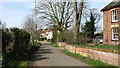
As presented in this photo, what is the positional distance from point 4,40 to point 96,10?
35.9m

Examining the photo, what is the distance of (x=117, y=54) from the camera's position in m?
8.19

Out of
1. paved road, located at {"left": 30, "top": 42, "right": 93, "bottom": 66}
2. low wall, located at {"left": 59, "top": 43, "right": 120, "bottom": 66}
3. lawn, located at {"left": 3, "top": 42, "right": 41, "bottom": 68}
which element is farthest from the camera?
paved road, located at {"left": 30, "top": 42, "right": 93, "bottom": 66}

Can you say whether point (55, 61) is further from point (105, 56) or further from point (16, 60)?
point (105, 56)

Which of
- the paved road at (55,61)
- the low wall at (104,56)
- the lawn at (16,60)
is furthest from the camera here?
the paved road at (55,61)

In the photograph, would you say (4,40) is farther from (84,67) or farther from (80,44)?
(80,44)

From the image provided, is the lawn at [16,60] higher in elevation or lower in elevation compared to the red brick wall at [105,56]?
lower

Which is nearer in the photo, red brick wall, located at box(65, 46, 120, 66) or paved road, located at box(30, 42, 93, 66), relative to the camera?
red brick wall, located at box(65, 46, 120, 66)

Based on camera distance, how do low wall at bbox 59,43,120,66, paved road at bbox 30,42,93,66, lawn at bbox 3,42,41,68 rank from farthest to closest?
1. paved road at bbox 30,42,93,66
2. lawn at bbox 3,42,41,68
3. low wall at bbox 59,43,120,66

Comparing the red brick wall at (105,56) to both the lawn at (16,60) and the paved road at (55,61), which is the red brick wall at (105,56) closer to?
the paved road at (55,61)

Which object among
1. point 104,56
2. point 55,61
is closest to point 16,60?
point 55,61

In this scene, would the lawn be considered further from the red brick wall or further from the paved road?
the red brick wall

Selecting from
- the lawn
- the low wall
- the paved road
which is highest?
the low wall

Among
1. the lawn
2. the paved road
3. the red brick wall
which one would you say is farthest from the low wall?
the lawn

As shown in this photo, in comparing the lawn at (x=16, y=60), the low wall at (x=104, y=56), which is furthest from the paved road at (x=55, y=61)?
the low wall at (x=104, y=56)
